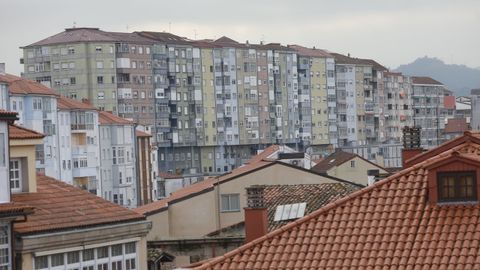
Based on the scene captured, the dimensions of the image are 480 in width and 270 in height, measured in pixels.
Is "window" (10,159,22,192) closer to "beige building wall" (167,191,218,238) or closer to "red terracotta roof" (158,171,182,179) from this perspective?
"beige building wall" (167,191,218,238)

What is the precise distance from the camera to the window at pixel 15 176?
29031 millimetres

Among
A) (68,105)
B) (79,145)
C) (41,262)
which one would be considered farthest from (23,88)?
(41,262)

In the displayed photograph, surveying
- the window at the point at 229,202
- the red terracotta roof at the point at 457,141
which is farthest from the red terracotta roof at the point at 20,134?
the window at the point at 229,202

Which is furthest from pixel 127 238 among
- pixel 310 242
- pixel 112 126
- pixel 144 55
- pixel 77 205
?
pixel 144 55

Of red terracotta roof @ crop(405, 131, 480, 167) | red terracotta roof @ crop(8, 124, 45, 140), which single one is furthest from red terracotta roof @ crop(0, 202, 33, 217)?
red terracotta roof @ crop(405, 131, 480, 167)

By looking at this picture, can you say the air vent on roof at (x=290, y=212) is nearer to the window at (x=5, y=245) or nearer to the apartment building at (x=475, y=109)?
the window at (x=5, y=245)

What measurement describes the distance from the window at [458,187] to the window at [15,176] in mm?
11954

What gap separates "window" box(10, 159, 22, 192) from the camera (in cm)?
2903

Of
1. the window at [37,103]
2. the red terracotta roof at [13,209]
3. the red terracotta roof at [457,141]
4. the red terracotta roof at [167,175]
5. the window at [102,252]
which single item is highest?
the red terracotta roof at [457,141]

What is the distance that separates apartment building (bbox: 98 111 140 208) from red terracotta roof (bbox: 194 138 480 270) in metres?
122

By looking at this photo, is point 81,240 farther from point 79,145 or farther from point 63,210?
point 79,145

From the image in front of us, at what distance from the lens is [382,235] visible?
18719 mm

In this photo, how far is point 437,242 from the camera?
59.9 ft

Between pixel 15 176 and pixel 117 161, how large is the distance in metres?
118
